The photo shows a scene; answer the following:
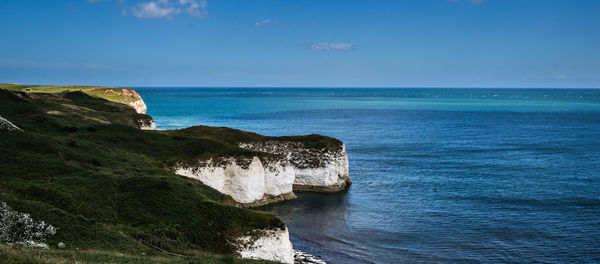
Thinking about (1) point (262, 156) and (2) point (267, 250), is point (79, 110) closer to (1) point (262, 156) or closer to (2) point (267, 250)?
(1) point (262, 156)

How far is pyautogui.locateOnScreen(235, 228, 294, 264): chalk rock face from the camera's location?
26.6 metres

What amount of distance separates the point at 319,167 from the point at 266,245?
26096 millimetres

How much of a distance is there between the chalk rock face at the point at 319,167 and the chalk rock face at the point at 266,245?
24860 mm

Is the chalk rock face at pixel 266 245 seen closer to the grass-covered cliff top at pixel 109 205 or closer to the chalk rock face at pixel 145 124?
the grass-covered cliff top at pixel 109 205

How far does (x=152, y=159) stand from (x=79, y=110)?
27326 millimetres

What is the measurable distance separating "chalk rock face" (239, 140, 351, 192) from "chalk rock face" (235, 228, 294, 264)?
81.6ft

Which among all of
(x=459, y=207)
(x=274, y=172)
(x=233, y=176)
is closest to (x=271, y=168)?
(x=274, y=172)

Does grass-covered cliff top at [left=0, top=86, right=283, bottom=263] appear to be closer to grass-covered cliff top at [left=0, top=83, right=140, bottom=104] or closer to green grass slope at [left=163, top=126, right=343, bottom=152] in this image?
green grass slope at [left=163, top=126, right=343, bottom=152]

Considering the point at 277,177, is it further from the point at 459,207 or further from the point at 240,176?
the point at 459,207

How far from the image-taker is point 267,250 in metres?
26.8

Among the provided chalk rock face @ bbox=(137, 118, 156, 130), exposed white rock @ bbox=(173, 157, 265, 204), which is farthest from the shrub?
chalk rock face @ bbox=(137, 118, 156, 130)

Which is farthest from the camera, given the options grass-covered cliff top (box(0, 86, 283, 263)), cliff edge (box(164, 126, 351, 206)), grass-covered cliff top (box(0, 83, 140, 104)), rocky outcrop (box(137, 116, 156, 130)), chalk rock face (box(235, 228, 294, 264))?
grass-covered cliff top (box(0, 83, 140, 104))

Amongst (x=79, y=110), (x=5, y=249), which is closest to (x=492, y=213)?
(x=5, y=249)

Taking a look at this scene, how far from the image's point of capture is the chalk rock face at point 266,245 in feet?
87.1
